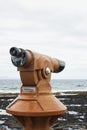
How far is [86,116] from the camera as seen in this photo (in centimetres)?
2131

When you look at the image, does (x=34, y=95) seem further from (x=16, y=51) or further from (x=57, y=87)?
(x=57, y=87)

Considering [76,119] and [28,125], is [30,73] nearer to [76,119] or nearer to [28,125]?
[28,125]

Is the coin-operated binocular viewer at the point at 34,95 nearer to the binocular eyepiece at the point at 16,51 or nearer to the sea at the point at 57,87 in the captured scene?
the binocular eyepiece at the point at 16,51

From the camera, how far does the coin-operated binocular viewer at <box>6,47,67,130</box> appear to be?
8.39ft

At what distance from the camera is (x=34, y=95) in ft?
8.70

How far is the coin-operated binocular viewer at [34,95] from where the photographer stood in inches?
101

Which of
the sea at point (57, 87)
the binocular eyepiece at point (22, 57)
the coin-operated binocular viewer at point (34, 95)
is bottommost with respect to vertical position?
the sea at point (57, 87)

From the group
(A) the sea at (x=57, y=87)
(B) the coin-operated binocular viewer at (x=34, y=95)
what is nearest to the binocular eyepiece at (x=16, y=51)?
(B) the coin-operated binocular viewer at (x=34, y=95)

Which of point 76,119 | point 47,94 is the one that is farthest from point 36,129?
point 76,119

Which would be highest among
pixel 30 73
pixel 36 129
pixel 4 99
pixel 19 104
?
pixel 30 73

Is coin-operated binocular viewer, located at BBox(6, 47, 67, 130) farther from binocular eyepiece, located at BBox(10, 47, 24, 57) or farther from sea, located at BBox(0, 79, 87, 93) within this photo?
sea, located at BBox(0, 79, 87, 93)

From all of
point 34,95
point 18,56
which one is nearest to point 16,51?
point 18,56

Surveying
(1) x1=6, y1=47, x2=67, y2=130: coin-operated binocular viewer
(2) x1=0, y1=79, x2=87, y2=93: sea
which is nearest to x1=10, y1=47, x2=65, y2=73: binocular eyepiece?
(1) x1=6, y1=47, x2=67, y2=130: coin-operated binocular viewer

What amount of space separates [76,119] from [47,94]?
57.7 feet
